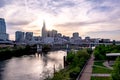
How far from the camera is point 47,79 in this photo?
91.5 feet

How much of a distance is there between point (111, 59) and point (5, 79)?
21608mm

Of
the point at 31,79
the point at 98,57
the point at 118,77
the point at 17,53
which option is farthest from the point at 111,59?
the point at 17,53

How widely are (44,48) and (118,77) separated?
145 metres

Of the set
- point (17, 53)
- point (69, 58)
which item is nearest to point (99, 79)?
point (69, 58)

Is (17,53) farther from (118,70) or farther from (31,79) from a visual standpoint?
(118,70)

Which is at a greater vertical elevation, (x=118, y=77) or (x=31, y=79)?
(x=118, y=77)

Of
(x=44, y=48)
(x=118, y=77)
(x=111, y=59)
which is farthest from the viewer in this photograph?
(x=44, y=48)

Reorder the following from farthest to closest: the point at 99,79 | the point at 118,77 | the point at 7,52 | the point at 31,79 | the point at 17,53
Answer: the point at 17,53, the point at 7,52, the point at 31,79, the point at 99,79, the point at 118,77

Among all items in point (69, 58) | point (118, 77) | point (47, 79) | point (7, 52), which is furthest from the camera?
point (7, 52)

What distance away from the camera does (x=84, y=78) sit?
110 feet

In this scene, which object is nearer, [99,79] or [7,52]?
[99,79]

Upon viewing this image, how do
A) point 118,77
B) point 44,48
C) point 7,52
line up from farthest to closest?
point 44,48 → point 7,52 → point 118,77

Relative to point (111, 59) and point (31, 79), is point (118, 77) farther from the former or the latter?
point (111, 59)

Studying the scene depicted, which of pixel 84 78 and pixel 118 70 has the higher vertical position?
pixel 118 70
